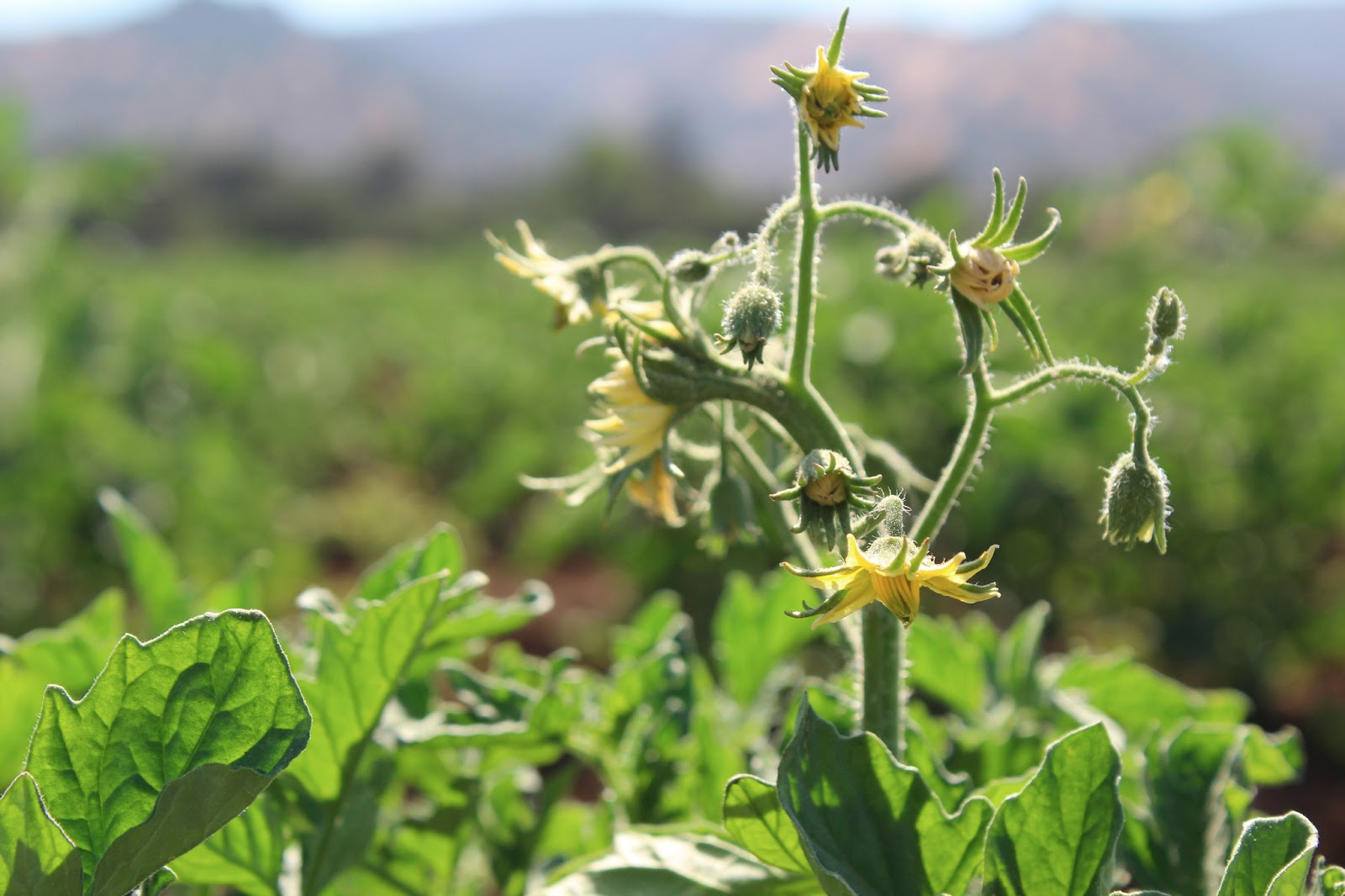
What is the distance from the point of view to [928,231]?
1043 mm

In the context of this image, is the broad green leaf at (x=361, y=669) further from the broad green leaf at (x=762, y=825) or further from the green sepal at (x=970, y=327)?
the green sepal at (x=970, y=327)

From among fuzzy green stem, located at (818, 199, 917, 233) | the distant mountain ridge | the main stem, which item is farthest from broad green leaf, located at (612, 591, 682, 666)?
the distant mountain ridge

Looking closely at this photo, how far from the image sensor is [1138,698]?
1489 mm

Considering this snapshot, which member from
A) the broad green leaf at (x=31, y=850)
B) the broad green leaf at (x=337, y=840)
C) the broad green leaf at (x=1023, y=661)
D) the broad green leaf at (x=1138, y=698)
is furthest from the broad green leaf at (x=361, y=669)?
the broad green leaf at (x=1138, y=698)

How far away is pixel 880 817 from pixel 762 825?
0.10 m

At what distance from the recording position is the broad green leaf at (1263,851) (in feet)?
2.98

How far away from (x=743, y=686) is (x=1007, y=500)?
2.79m

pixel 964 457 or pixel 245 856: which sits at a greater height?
pixel 964 457

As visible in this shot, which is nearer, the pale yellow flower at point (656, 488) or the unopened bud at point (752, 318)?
the unopened bud at point (752, 318)

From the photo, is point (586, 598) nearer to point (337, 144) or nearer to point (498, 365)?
point (498, 365)

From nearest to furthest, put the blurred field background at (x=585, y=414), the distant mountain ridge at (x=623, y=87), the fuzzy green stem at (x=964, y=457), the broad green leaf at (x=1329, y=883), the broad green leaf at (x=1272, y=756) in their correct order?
the broad green leaf at (x=1329, y=883)
the fuzzy green stem at (x=964, y=457)
the broad green leaf at (x=1272, y=756)
the blurred field background at (x=585, y=414)
the distant mountain ridge at (x=623, y=87)

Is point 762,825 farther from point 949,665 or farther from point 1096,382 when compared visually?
point 949,665

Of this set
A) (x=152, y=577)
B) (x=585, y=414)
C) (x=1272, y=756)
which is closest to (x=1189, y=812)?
(x=1272, y=756)

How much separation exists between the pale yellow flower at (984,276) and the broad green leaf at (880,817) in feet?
1.22
